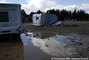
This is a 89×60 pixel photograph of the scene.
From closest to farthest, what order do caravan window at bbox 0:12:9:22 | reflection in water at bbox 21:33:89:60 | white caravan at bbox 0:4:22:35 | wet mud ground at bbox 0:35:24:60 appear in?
wet mud ground at bbox 0:35:24:60, reflection in water at bbox 21:33:89:60, white caravan at bbox 0:4:22:35, caravan window at bbox 0:12:9:22

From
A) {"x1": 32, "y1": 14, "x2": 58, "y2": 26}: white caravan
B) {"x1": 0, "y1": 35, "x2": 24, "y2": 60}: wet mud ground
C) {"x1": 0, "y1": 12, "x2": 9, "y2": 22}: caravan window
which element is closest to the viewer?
{"x1": 0, "y1": 35, "x2": 24, "y2": 60}: wet mud ground

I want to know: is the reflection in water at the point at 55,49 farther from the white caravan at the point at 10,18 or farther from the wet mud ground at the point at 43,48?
the white caravan at the point at 10,18

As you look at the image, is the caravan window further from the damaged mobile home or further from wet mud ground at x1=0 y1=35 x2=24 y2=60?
the damaged mobile home

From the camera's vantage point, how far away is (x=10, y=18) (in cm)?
948

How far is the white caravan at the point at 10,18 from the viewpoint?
915cm

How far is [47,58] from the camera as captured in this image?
17.3 feet

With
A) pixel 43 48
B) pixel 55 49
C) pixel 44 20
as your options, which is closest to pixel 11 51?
pixel 43 48

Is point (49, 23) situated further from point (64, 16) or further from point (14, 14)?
point (64, 16)

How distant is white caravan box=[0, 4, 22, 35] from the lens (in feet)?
30.0

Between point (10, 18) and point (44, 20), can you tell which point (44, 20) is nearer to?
point (44, 20)

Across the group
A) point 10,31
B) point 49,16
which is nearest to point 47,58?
point 10,31

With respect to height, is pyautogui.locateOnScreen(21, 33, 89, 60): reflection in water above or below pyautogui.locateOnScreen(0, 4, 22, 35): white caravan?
below

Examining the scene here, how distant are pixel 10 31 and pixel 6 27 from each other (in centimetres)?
43

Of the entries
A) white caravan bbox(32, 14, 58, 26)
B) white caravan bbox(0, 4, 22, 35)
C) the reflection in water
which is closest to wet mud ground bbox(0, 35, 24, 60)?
the reflection in water
